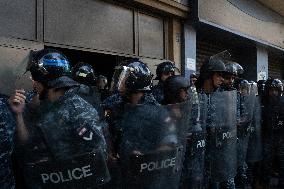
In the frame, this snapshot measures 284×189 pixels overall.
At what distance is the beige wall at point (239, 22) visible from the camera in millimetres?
8234

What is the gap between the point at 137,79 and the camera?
317cm

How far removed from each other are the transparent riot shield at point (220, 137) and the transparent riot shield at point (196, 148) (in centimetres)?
19

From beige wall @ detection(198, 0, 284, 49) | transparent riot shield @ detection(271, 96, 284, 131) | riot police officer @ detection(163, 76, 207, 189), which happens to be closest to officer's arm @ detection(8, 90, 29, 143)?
riot police officer @ detection(163, 76, 207, 189)

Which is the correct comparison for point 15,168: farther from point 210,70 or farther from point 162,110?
point 210,70

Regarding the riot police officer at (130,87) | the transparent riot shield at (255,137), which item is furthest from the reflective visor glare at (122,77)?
the transparent riot shield at (255,137)

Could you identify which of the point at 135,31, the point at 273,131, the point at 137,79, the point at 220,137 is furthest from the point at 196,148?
the point at 135,31

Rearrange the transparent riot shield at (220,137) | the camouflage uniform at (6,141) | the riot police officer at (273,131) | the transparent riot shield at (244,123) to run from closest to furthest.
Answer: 1. the camouflage uniform at (6,141)
2. the transparent riot shield at (220,137)
3. the transparent riot shield at (244,123)
4. the riot police officer at (273,131)

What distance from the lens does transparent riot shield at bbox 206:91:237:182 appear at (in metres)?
3.77

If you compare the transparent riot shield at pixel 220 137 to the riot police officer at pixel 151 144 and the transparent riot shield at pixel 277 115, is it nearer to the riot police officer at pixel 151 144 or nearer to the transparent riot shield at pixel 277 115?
the riot police officer at pixel 151 144

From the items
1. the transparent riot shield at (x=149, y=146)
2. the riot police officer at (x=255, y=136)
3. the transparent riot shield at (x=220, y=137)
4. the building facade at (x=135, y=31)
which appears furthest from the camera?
the riot police officer at (x=255, y=136)

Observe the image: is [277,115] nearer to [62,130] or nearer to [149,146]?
[149,146]

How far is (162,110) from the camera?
2627 millimetres

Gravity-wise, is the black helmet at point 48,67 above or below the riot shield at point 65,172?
above

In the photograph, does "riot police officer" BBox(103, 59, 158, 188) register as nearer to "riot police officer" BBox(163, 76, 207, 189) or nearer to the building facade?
"riot police officer" BBox(163, 76, 207, 189)
